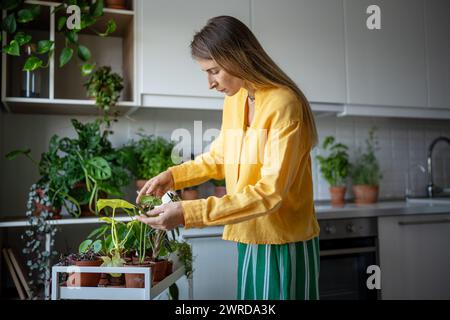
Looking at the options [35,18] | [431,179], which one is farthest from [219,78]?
[431,179]

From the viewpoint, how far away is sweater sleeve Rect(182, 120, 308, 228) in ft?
2.34

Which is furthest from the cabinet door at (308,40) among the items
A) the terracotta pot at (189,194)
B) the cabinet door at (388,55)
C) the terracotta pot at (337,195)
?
the terracotta pot at (189,194)

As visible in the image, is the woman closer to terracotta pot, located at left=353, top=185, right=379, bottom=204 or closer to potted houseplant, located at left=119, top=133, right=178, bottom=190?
potted houseplant, located at left=119, top=133, right=178, bottom=190

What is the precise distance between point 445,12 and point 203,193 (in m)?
1.27

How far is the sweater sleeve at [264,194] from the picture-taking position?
713 mm

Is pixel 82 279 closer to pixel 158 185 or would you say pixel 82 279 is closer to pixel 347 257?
pixel 158 185

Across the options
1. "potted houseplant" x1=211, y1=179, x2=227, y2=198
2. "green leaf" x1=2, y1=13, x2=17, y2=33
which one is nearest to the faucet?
"potted houseplant" x1=211, y1=179, x2=227, y2=198

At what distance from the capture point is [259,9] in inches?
61.0

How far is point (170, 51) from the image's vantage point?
144 centimetres

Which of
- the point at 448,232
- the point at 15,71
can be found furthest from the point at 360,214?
the point at 15,71

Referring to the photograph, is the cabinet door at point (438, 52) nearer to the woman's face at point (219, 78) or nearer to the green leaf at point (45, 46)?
the woman's face at point (219, 78)

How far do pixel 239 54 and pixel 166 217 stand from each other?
33 centimetres

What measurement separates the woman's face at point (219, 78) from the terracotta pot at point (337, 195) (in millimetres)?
1017

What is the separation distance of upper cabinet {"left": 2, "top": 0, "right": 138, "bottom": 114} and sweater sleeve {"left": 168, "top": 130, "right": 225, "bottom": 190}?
0.53 metres
